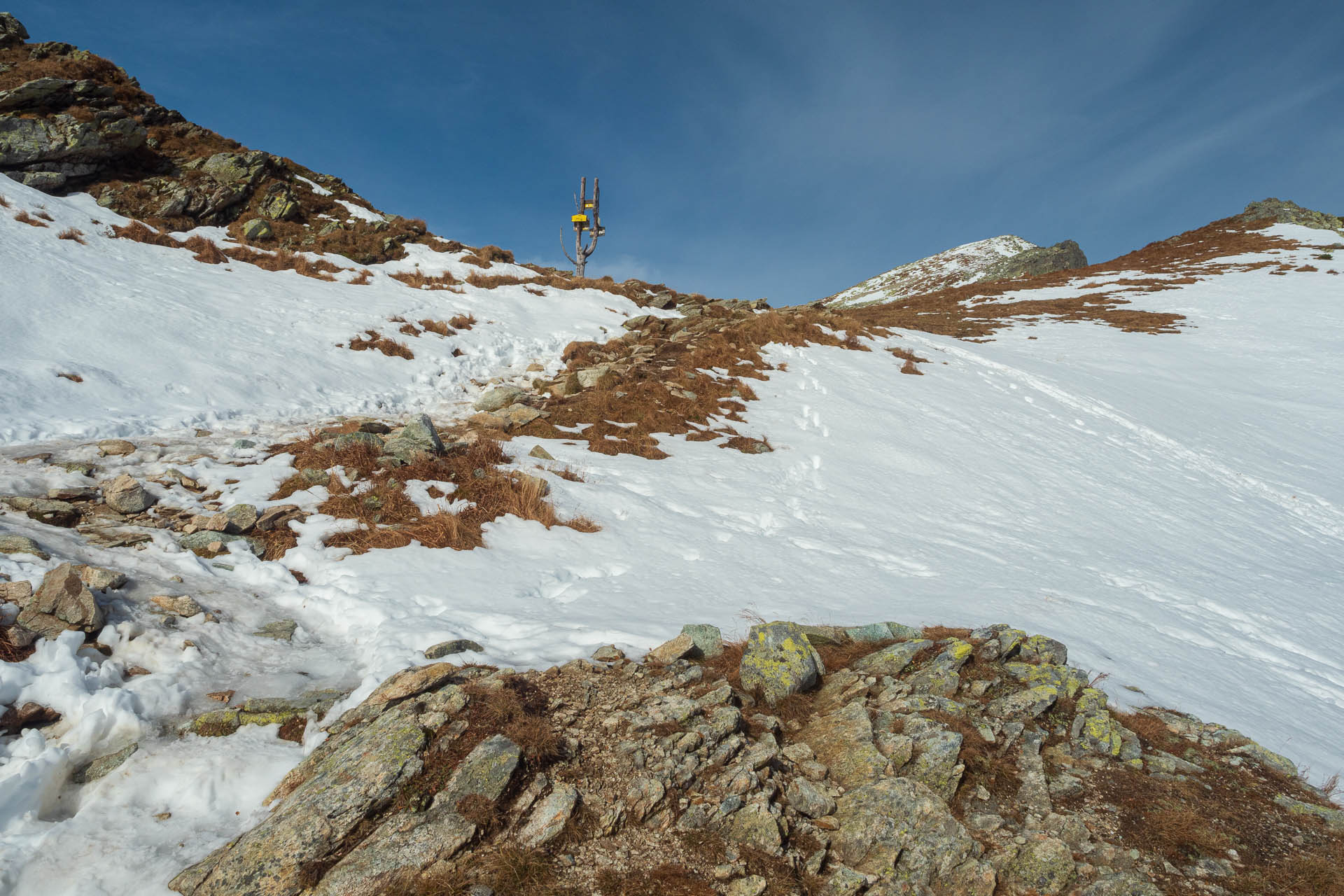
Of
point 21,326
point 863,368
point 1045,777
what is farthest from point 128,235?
point 1045,777

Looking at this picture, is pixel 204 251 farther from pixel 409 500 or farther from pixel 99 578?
pixel 99 578

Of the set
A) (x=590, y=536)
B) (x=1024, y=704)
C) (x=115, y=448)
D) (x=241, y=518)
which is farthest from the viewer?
(x=590, y=536)

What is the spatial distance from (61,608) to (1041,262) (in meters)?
74.8

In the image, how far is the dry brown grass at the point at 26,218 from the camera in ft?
44.4

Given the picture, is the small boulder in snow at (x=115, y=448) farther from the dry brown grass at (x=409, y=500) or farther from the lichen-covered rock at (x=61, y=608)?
the lichen-covered rock at (x=61, y=608)

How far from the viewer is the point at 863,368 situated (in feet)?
57.5

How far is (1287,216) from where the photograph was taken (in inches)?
1951

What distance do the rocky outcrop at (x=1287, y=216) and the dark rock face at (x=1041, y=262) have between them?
12.8 metres

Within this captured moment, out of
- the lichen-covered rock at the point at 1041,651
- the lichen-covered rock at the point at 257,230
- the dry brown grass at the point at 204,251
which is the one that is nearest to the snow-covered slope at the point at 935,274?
the lichen-covered rock at the point at 257,230

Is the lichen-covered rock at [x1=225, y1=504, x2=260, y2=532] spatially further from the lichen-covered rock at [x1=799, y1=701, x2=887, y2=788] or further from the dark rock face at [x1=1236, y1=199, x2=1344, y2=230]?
the dark rock face at [x1=1236, y1=199, x2=1344, y2=230]

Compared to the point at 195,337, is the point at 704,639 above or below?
below

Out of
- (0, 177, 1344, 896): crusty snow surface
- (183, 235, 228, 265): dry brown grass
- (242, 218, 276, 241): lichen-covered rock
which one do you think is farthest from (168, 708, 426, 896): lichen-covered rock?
(242, 218, 276, 241): lichen-covered rock

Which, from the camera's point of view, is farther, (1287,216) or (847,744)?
(1287,216)

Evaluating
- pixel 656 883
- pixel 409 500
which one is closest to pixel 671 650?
pixel 656 883
